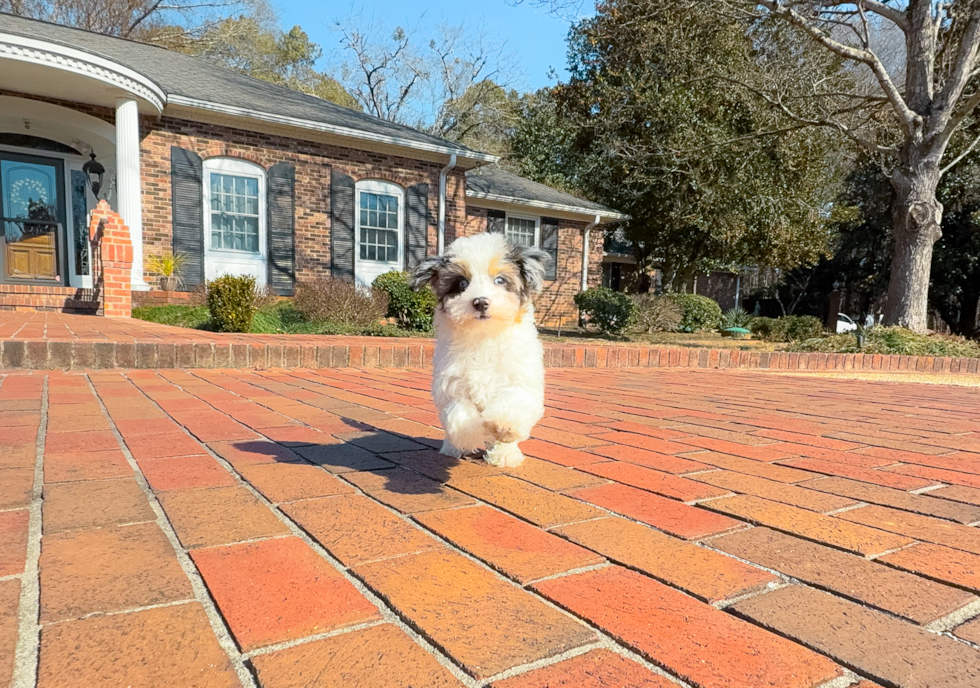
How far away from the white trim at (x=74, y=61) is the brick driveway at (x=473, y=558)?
9.24m

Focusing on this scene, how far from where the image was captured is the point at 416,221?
602 inches

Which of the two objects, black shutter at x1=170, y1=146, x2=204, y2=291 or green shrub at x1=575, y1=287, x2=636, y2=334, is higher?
black shutter at x1=170, y1=146, x2=204, y2=291

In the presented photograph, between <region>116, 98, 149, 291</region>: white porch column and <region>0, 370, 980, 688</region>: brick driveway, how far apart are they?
928cm

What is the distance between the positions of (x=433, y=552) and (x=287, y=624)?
0.47 meters

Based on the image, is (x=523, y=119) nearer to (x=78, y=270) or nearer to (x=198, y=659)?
(x=78, y=270)

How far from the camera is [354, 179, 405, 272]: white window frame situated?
14.5 m

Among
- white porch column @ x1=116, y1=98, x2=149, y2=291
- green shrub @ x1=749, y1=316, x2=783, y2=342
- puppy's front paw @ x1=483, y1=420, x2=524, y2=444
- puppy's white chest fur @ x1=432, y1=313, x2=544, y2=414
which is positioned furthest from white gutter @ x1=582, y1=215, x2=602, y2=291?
puppy's front paw @ x1=483, y1=420, x2=524, y2=444

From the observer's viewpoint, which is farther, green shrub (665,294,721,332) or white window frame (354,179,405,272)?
green shrub (665,294,721,332)

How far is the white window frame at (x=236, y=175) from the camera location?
1270 cm

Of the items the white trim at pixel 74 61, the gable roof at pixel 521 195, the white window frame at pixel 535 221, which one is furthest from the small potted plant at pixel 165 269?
the white window frame at pixel 535 221

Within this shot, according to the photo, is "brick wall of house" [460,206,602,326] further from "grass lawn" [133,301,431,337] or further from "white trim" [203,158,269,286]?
"grass lawn" [133,301,431,337]

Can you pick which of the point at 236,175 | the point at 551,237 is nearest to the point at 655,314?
the point at 551,237

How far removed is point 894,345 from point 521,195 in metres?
11.4

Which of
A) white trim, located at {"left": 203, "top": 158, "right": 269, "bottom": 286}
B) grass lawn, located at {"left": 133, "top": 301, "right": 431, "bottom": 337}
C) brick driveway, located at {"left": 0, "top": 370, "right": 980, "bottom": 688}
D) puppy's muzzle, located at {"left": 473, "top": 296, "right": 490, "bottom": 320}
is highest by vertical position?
Result: white trim, located at {"left": 203, "top": 158, "right": 269, "bottom": 286}
